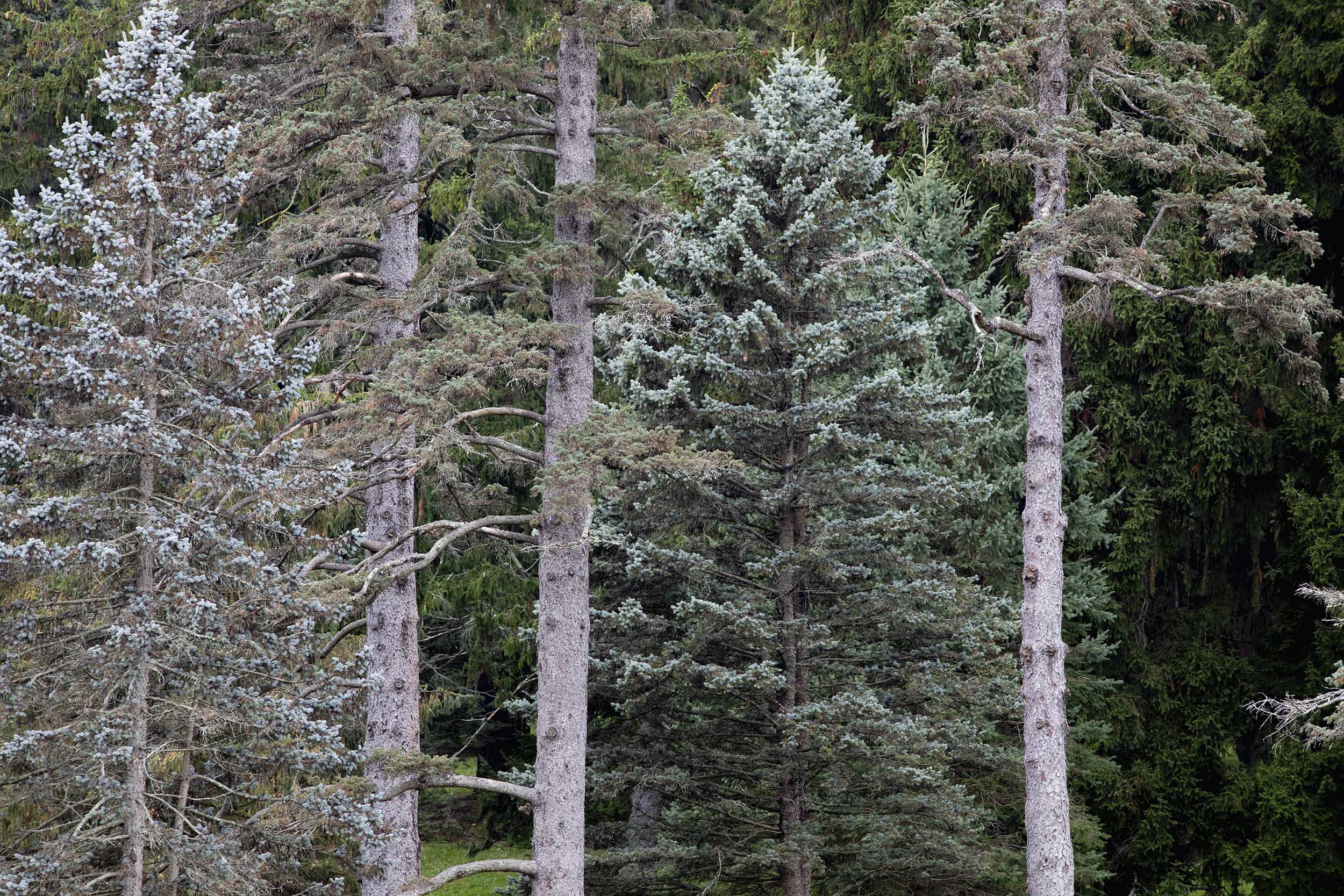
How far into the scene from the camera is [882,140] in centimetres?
1764

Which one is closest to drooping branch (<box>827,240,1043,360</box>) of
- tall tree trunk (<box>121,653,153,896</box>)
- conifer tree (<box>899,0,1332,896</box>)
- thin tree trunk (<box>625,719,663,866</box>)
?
conifer tree (<box>899,0,1332,896</box>)

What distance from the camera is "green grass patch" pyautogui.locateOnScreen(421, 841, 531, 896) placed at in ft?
55.9

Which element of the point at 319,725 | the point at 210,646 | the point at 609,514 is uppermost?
the point at 609,514

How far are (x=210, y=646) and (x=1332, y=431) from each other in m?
11.9

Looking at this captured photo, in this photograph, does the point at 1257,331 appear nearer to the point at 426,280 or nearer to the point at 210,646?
the point at 426,280

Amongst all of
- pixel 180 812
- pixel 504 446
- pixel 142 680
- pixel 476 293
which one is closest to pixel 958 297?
pixel 504 446

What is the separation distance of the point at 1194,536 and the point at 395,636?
382 inches

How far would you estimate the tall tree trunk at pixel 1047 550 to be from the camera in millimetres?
10664

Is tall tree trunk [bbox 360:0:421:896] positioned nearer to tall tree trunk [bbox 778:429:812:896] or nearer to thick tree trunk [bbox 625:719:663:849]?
thick tree trunk [bbox 625:719:663:849]

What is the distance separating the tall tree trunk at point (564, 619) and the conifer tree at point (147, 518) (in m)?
1.49

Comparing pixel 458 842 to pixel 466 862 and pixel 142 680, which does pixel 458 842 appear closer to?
pixel 466 862

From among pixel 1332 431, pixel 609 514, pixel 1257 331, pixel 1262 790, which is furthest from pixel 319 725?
pixel 1332 431

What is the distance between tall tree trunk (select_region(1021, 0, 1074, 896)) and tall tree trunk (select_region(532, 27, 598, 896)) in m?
3.71

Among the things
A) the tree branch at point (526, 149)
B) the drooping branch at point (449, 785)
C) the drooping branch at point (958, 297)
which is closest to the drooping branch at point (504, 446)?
the tree branch at point (526, 149)
